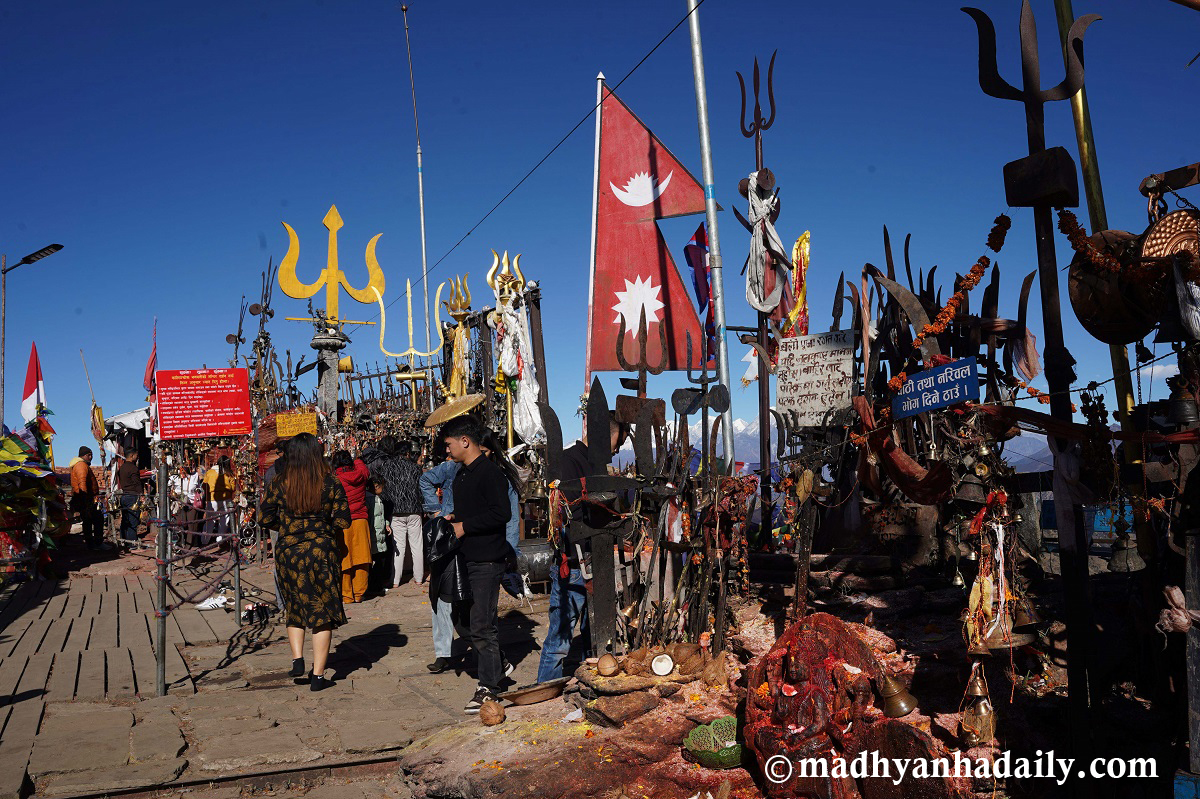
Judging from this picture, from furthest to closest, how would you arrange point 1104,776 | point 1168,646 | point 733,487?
point 733,487 < point 1168,646 < point 1104,776

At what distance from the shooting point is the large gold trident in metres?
16.5

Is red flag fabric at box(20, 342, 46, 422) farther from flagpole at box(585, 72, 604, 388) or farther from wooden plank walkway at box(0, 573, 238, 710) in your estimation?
flagpole at box(585, 72, 604, 388)

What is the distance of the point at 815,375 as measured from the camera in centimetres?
712

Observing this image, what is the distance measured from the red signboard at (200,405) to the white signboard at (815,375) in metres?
8.88

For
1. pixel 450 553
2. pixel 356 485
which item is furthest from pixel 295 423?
pixel 450 553

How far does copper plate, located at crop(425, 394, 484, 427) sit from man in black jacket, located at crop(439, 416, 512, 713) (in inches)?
170

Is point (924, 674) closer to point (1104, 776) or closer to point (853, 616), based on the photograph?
point (1104, 776)

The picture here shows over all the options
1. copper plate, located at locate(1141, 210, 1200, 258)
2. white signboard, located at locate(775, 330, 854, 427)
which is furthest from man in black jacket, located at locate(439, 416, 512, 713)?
copper plate, located at locate(1141, 210, 1200, 258)

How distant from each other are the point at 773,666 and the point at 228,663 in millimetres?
5484

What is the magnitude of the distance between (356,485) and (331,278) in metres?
7.78

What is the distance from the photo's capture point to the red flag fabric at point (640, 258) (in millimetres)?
11211

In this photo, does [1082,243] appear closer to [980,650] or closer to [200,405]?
[980,650]

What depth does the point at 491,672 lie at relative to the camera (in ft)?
Result: 20.3

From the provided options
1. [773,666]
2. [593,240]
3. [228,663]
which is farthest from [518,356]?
[773,666]
